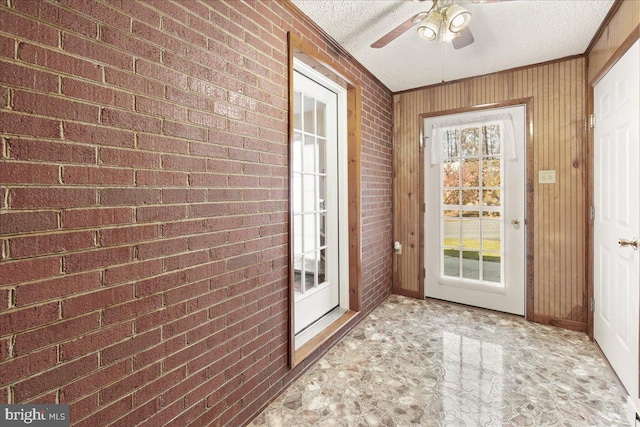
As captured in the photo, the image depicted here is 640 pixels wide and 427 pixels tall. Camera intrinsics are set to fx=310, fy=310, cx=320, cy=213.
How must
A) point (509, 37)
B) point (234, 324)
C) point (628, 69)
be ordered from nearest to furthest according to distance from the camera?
point (234, 324) < point (628, 69) < point (509, 37)

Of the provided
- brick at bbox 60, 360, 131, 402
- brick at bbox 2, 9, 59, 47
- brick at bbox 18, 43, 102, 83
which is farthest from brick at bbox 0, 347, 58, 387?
brick at bbox 2, 9, 59, 47

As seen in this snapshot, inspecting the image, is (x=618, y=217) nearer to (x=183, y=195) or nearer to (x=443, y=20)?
(x=443, y=20)

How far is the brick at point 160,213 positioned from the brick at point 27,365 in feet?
1.60

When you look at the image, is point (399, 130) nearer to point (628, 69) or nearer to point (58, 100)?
point (628, 69)

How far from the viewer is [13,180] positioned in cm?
88

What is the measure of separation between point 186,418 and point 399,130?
10.8ft

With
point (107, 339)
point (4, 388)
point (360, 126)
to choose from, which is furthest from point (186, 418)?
point (360, 126)

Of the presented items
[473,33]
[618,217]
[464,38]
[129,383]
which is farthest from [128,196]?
[618,217]

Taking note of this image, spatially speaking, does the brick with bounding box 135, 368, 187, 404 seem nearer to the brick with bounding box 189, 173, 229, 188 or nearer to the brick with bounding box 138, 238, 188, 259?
the brick with bounding box 138, 238, 188, 259

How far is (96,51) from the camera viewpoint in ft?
3.45

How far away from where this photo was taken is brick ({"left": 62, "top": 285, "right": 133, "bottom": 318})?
1.00 metres

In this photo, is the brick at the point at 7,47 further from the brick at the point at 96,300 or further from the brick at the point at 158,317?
the brick at the point at 158,317

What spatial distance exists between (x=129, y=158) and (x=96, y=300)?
0.51 meters

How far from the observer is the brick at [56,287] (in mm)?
902
